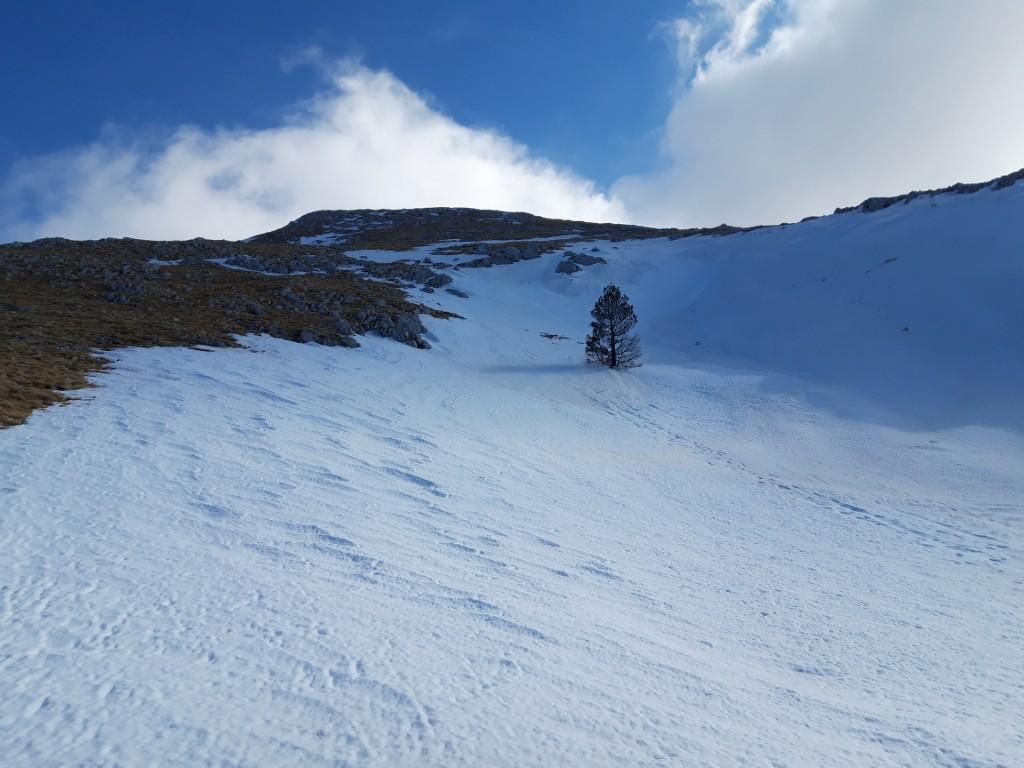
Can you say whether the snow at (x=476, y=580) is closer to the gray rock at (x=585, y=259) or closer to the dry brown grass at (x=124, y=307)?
the dry brown grass at (x=124, y=307)

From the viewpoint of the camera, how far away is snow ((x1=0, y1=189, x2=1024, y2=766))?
4.11 m

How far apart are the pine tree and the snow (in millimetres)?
Answer: 7874

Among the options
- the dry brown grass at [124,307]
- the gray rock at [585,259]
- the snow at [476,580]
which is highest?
the gray rock at [585,259]

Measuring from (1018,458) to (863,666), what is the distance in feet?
52.9

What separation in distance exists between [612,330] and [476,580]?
21.8 m

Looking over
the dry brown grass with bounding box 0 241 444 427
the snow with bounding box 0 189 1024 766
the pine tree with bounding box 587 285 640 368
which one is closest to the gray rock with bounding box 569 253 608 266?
the dry brown grass with bounding box 0 241 444 427

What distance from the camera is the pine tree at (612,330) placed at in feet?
89.8

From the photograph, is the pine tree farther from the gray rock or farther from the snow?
the gray rock

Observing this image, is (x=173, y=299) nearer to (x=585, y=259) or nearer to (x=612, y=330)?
(x=612, y=330)

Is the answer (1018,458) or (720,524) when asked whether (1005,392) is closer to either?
(1018,458)

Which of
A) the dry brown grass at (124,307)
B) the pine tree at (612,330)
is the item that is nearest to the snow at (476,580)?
the dry brown grass at (124,307)

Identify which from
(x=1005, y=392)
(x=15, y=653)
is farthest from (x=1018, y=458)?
(x=15, y=653)

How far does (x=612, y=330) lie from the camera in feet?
89.9

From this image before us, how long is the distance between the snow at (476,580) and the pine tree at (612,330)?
7.87 meters
